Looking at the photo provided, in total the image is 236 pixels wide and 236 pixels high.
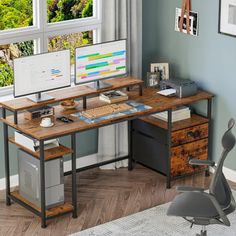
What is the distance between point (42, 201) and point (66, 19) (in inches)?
65.8

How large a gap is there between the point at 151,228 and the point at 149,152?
3.27 ft

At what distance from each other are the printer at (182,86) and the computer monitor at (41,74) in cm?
92

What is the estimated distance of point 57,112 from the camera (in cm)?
566

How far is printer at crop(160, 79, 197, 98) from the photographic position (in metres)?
6.03

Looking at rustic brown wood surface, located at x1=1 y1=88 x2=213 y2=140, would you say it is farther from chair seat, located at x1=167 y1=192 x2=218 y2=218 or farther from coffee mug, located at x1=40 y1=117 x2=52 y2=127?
chair seat, located at x1=167 y1=192 x2=218 y2=218

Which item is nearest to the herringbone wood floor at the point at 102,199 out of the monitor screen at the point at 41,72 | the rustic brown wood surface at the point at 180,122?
the rustic brown wood surface at the point at 180,122

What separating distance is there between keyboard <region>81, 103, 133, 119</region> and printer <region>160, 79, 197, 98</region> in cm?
53

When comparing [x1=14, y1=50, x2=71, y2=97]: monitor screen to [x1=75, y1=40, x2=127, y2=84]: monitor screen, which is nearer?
[x1=14, y1=50, x2=71, y2=97]: monitor screen

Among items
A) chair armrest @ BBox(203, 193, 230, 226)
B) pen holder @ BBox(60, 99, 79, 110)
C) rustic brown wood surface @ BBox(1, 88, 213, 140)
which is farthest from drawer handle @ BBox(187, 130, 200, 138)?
chair armrest @ BBox(203, 193, 230, 226)

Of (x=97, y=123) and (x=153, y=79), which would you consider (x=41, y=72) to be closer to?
(x=97, y=123)

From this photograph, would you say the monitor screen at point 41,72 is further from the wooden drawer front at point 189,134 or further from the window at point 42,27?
→ the wooden drawer front at point 189,134

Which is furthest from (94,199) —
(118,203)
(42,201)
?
(42,201)

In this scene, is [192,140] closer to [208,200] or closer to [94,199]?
[94,199]

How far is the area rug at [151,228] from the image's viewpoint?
5254 millimetres
